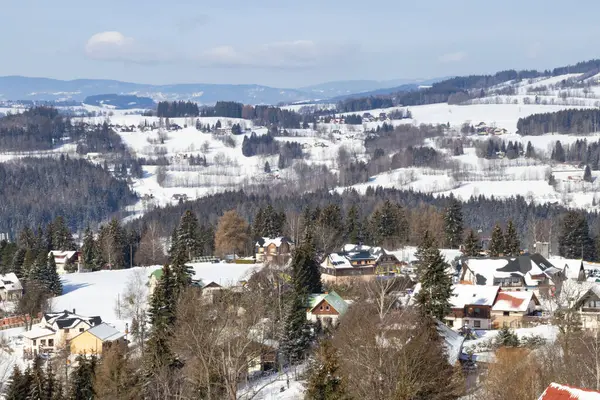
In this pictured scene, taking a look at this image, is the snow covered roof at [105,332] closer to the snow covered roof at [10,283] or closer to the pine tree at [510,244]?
the snow covered roof at [10,283]

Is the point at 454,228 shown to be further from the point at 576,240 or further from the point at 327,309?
the point at 327,309

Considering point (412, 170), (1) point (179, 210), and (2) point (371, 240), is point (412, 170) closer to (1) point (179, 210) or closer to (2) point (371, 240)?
(1) point (179, 210)

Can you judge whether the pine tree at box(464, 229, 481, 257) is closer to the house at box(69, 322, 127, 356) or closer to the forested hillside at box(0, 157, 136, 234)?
the house at box(69, 322, 127, 356)

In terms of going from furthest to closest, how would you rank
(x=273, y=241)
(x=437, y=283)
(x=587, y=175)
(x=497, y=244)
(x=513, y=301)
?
1. (x=587, y=175)
2. (x=273, y=241)
3. (x=497, y=244)
4. (x=513, y=301)
5. (x=437, y=283)

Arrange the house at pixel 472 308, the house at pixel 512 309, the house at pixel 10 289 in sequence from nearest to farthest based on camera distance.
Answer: the house at pixel 512 309, the house at pixel 472 308, the house at pixel 10 289

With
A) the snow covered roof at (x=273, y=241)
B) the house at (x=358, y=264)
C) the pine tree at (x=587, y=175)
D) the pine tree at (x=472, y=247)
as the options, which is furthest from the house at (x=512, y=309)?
Answer: the pine tree at (x=587, y=175)

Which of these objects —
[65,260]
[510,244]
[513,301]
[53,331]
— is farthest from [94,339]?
[510,244]

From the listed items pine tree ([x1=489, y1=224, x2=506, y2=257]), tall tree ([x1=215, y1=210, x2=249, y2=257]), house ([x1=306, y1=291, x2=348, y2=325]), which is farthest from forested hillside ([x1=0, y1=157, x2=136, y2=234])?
house ([x1=306, y1=291, x2=348, y2=325])
